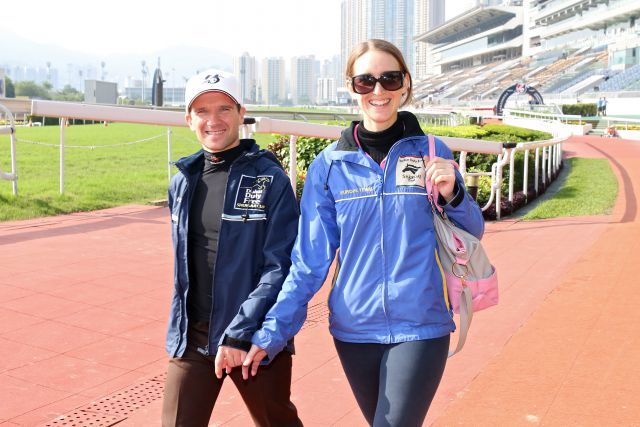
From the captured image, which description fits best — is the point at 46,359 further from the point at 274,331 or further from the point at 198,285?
the point at 274,331

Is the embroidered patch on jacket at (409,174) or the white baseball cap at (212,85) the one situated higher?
the white baseball cap at (212,85)

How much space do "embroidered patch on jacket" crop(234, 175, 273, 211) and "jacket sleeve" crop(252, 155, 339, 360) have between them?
14 centimetres

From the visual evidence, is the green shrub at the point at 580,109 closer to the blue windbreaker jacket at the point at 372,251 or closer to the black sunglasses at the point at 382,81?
the black sunglasses at the point at 382,81

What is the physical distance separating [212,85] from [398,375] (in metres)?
1.13

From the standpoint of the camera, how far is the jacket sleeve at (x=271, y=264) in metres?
2.34

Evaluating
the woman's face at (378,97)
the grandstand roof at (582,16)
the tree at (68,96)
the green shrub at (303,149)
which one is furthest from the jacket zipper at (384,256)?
the tree at (68,96)

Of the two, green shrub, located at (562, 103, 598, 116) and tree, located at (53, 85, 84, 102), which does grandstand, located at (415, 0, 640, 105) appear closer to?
green shrub, located at (562, 103, 598, 116)

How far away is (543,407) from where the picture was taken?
3.70 metres

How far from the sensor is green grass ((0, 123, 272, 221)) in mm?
9953

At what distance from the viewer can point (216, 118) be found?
8.57 ft

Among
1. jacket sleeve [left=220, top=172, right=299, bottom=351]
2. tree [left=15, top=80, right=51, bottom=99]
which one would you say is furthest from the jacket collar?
tree [left=15, top=80, right=51, bottom=99]

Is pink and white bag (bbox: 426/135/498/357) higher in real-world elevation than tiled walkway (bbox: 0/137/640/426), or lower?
higher

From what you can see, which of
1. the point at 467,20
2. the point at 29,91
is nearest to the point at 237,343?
the point at 467,20

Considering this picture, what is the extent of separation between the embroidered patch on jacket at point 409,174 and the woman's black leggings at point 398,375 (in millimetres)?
491
